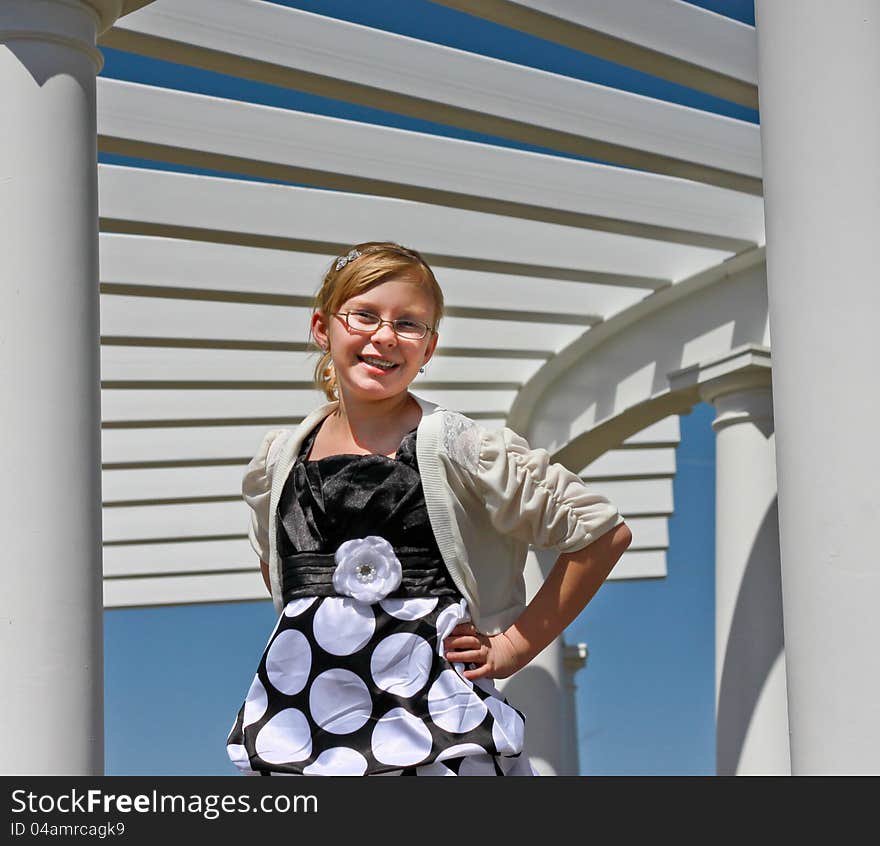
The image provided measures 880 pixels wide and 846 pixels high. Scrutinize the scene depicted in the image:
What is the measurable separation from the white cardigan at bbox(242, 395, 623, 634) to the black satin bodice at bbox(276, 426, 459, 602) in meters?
0.05

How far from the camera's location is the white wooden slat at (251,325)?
11891 millimetres

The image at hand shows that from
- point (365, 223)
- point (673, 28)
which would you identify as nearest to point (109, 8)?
point (673, 28)

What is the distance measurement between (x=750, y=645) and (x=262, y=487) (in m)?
8.24

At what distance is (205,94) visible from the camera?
30.2ft

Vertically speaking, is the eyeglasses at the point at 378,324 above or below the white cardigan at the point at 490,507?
above

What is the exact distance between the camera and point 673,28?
8.52m

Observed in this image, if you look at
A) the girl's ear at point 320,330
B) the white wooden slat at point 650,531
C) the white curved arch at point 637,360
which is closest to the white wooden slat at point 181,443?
the white curved arch at point 637,360

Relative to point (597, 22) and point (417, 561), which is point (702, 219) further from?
point (417, 561)

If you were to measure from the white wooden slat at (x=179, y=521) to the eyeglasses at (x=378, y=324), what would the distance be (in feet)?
40.9

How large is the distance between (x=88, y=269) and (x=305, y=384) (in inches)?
365

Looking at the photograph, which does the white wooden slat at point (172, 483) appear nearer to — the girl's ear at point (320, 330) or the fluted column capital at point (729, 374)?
the fluted column capital at point (729, 374)

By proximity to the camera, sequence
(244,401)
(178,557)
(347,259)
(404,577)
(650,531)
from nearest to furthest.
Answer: (404,577) → (347,259) → (244,401) → (178,557) → (650,531)

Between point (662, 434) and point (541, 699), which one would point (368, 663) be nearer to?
point (541, 699)
